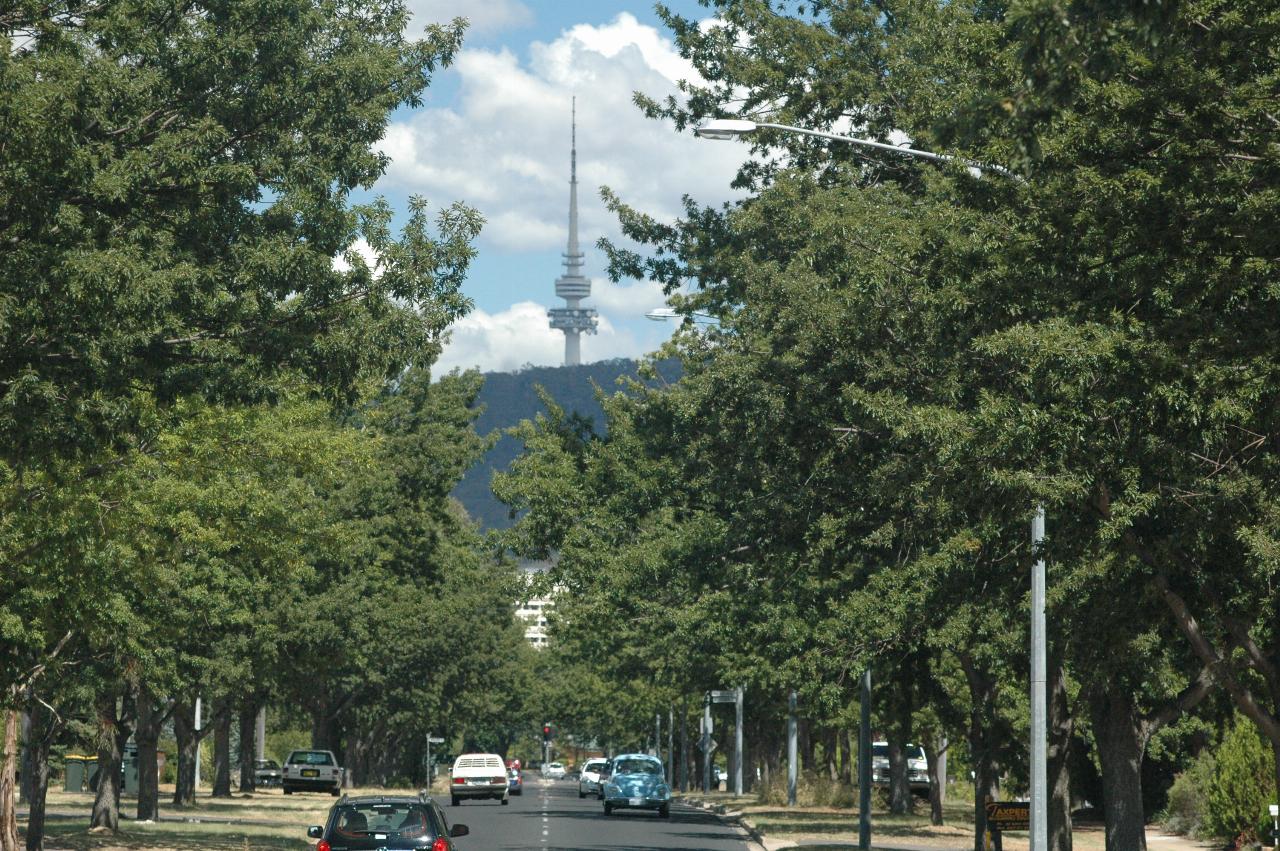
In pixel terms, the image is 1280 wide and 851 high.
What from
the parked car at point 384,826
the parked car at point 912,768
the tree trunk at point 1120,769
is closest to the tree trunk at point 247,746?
the parked car at point 912,768

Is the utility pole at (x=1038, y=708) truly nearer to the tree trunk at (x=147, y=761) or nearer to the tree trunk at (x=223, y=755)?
the tree trunk at (x=147, y=761)

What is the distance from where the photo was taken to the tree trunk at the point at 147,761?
41656 mm

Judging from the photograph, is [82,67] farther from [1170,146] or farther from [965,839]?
[965,839]

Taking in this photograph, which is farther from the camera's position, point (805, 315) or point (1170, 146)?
point (805, 315)

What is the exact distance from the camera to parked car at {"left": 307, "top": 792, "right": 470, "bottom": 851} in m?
18.7

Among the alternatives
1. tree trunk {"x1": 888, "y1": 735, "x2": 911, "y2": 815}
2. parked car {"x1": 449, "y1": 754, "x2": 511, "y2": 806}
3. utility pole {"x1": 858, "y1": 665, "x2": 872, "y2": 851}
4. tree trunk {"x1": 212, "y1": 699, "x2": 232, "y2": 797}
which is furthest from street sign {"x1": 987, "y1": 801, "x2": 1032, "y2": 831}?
tree trunk {"x1": 212, "y1": 699, "x2": 232, "y2": 797}

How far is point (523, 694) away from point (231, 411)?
10035 cm

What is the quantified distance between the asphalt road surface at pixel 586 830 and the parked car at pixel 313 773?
989 cm

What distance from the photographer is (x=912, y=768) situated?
76.9 metres

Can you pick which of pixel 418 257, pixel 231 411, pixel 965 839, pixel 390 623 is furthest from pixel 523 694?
pixel 418 257

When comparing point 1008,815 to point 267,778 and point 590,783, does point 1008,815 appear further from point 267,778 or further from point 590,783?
point 267,778

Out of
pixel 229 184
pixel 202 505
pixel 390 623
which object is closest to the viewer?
pixel 229 184

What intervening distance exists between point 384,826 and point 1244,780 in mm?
20950

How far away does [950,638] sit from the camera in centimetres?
2445
